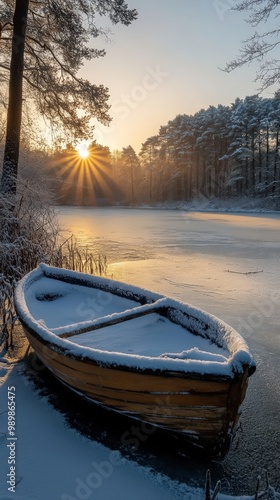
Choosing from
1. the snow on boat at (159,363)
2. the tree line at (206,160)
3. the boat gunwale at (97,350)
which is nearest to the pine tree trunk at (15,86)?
the boat gunwale at (97,350)

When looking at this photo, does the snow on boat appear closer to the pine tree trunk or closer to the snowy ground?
the snowy ground

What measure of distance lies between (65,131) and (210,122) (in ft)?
122

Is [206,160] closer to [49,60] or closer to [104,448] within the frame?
[49,60]

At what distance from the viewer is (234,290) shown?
647 centimetres

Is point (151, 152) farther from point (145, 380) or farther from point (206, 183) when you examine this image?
point (145, 380)

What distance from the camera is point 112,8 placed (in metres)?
7.51

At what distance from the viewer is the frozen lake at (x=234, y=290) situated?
2.34 m

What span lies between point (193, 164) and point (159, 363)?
46062 mm

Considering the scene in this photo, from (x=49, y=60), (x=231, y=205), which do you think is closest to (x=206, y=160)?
(x=231, y=205)

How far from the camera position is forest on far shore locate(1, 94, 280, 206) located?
3688cm

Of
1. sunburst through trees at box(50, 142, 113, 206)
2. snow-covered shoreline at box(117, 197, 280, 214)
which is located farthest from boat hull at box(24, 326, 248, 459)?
sunburst through trees at box(50, 142, 113, 206)

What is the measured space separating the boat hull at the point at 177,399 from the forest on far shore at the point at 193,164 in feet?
85.9

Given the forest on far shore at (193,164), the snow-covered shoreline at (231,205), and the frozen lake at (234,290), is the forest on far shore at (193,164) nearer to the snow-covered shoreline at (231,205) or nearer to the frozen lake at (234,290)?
the snow-covered shoreline at (231,205)

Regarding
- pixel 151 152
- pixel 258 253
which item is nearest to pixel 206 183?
pixel 151 152
